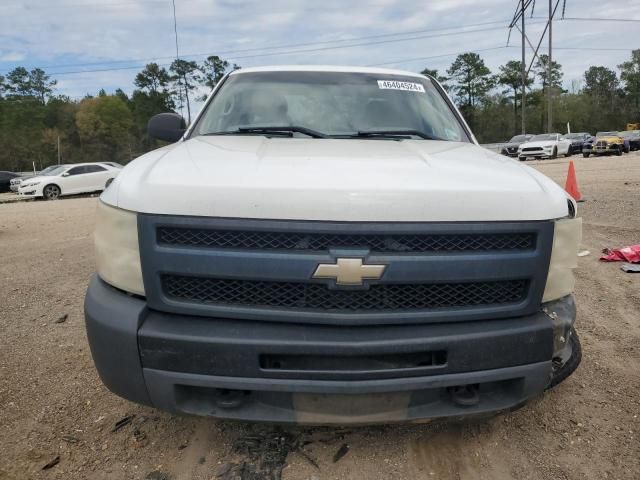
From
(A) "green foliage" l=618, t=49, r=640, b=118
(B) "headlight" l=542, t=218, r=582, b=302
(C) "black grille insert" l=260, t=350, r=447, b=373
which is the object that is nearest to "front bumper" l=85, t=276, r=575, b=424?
(C) "black grille insert" l=260, t=350, r=447, b=373

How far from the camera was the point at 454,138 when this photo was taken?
10.6 ft

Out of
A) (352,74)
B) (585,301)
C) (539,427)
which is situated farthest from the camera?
(585,301)

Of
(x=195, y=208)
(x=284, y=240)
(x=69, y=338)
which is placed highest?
(x=195, y=208)

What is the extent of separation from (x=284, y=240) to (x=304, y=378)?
0.53 meters

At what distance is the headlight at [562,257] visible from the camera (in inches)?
79.8

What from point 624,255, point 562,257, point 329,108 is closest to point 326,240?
point 562,257

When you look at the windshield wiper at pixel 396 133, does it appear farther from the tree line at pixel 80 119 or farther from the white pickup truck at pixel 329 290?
the tree line at pixel 80 119

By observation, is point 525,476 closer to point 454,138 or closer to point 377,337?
point 377,337

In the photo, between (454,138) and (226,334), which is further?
(454,138)

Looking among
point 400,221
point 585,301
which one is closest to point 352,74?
point 400,221

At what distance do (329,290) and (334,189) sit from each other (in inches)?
15.0

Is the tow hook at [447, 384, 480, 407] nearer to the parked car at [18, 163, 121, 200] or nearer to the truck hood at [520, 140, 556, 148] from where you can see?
the parked car at [18, 163, 121, 200]

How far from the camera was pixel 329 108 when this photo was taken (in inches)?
128

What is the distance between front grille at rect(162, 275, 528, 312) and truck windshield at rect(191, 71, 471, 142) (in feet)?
4.30
